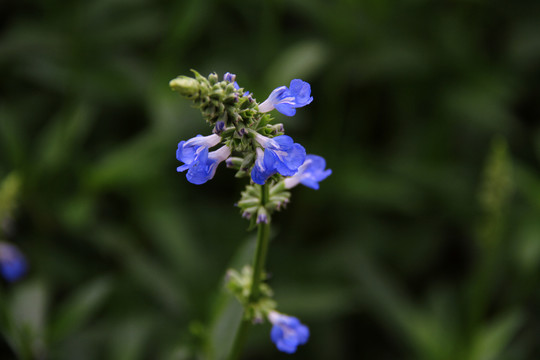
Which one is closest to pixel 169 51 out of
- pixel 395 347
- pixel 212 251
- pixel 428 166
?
pixel 212 251

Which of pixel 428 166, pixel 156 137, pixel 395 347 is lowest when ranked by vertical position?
pixel 395 347

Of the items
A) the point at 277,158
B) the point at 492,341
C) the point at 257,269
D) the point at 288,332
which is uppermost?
the point at 492,341

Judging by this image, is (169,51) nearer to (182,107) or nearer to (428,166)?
(182,107)

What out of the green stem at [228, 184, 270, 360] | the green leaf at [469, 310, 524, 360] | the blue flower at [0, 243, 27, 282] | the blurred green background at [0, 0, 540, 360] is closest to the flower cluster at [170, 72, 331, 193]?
the green stem at [228, 184, 270, 360]

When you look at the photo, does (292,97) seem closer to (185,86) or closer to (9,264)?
(185,86)

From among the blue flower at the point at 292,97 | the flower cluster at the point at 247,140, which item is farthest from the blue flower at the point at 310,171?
the blue flower at the point at 292,97

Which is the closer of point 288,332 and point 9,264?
point 288,332

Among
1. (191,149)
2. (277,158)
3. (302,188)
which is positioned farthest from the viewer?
(302,188)

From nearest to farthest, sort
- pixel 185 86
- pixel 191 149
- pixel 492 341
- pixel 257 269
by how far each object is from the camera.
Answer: pixel 185 86, pixel 191 149, pixel 257 269, pixel 492 341

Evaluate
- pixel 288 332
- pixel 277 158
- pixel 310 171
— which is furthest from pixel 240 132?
pixel 288 332
